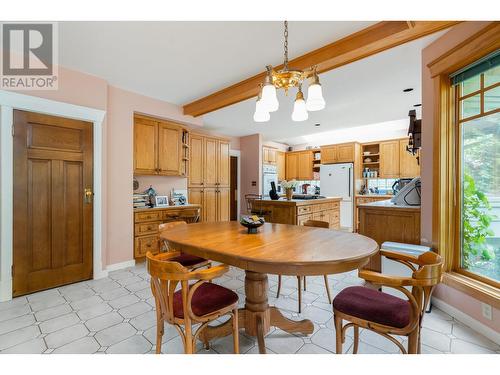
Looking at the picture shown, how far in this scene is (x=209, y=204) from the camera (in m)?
5.46

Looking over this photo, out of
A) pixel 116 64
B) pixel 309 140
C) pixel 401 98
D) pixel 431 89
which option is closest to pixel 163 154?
pixel 116 64

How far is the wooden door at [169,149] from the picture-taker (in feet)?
13.3

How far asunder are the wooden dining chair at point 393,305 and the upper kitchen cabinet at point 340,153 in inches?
207

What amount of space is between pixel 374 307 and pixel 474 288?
4.04ft

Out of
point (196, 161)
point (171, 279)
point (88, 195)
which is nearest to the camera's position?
point (171, 279)

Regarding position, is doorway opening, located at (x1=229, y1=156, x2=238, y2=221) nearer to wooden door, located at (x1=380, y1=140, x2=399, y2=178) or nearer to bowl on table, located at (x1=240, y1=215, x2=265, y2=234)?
wooden door, located at (x1=380, y1=140, x2=399, y2=178)

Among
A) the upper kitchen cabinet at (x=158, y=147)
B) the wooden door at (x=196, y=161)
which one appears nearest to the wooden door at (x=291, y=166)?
the wooden door at (x=196, y=161)

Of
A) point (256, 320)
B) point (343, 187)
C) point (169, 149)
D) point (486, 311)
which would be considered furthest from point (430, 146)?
point (343, 187)

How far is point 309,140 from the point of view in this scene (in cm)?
769

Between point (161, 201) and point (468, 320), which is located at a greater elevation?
point (161, 201)

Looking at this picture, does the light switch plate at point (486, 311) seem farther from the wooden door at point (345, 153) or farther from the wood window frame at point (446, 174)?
the wooden door at point (345, 153)

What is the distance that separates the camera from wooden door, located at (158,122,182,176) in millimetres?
4055

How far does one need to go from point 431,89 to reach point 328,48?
1113 mm

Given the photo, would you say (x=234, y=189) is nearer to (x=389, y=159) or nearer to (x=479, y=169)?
(x=389, y=159)
